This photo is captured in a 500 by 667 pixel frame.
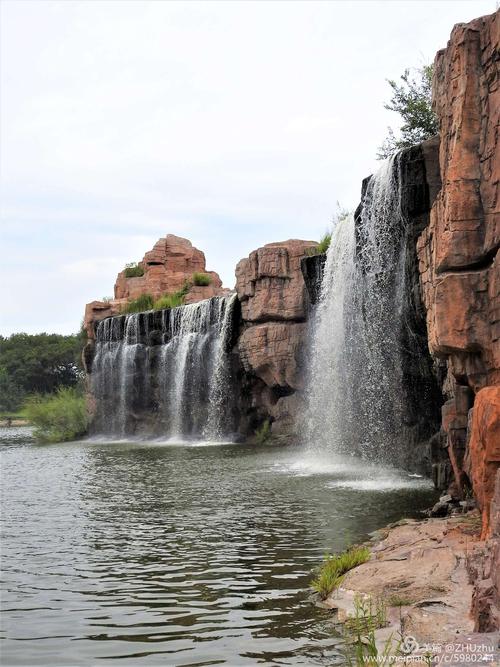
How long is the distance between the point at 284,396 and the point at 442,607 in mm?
21623

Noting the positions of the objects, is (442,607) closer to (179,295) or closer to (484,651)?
(484,651)

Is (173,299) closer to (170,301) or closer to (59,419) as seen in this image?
(170,301)

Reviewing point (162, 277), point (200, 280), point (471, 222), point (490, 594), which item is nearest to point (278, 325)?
point (200, 280)

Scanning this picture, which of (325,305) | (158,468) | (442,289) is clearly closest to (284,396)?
(325,305)

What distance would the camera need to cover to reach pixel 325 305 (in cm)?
2325

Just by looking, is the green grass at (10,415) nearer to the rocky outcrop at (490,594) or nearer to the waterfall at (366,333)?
the waterfall at (366,333)

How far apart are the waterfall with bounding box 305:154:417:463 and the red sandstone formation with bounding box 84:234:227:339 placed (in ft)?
59.2

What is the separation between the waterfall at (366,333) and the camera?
17.8 meters

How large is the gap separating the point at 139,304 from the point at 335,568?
110 feet

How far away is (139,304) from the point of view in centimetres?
4028

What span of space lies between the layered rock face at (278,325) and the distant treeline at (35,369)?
A: 45.9 metres

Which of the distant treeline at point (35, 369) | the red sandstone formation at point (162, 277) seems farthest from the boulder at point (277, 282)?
the distant treeline at point (35, 369)

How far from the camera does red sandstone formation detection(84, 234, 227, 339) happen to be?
134 feet

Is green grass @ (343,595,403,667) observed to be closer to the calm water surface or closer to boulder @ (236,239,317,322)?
the calm water surface
